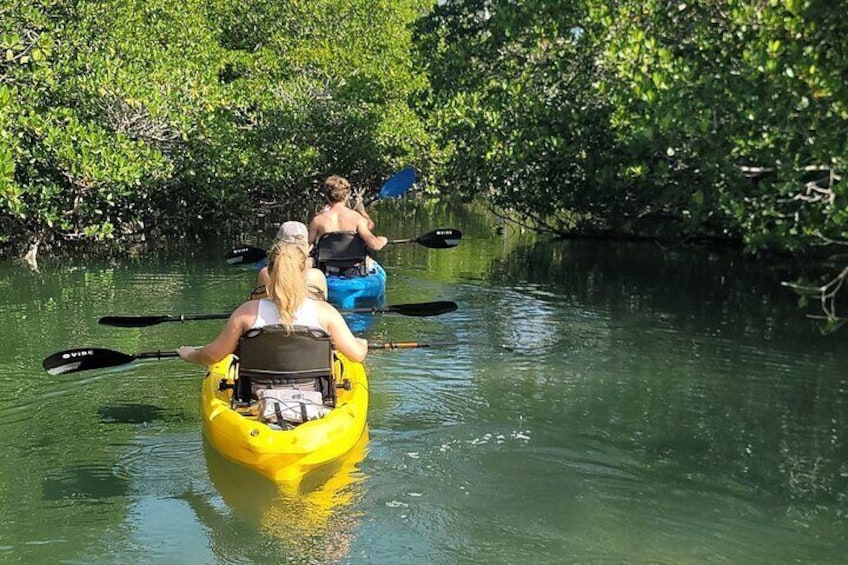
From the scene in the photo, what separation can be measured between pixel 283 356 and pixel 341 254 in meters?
4.70

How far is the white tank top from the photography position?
509 centimetres

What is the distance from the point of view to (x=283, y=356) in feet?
16.7

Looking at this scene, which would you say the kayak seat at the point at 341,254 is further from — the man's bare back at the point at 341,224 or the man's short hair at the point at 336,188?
the man's short hair at the point at 336,188

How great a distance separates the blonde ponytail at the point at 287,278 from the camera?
4949mm

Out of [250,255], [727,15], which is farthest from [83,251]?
[727,15]

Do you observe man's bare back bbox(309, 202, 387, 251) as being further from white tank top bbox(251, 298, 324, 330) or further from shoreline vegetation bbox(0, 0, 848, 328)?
white tank top bbox(251, 298, 324, 330)

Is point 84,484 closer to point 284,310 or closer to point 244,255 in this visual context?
point 284,310

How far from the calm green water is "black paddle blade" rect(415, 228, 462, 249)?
1231 millimetres

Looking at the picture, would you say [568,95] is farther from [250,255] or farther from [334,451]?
[334,451]

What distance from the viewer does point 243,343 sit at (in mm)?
5094

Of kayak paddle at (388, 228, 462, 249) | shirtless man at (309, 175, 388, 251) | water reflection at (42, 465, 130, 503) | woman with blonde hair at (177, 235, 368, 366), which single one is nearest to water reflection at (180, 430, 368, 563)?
water reflection at (42, 465, 130, 503)

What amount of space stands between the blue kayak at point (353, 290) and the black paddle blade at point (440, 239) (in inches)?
67.9

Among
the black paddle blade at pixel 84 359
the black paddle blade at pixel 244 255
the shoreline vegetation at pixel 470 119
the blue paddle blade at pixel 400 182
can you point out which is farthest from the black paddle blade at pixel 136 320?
the blue paddle blade at pixel 400 182

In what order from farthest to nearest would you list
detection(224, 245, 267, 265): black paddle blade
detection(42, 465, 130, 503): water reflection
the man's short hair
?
detection(224, 245, 267, 265): black paddle blade
the man's short hair
detection(42, 465, 130, 503): water reflection
